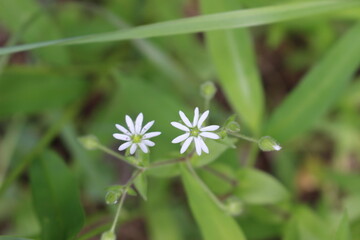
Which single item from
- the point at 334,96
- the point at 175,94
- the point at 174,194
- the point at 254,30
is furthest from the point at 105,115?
the point at 334,96

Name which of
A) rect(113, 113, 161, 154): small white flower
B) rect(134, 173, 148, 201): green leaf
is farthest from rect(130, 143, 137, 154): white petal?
rect(134, 173, 148, 201): green leaf

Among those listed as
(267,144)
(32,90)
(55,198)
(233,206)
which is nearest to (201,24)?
(267,144)

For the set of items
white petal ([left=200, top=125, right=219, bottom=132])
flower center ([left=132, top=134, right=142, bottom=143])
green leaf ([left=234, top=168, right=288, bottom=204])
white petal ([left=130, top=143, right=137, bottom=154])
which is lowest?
white petal ([left=130, top=143, right=137, bottom=154])

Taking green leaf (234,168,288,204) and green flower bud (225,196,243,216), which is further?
green leaf (234,168,288,204)

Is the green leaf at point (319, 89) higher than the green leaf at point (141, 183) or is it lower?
higher

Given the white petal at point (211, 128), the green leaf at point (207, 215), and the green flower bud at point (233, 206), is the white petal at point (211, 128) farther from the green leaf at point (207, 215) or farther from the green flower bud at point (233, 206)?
the green flower bud at point (233, 206)

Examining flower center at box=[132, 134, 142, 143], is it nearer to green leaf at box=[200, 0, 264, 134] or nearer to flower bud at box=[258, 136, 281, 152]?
flower bud at box=[258, 136, 281, 152]

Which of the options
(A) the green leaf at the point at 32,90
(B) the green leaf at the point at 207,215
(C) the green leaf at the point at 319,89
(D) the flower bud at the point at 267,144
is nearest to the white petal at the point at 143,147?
(B) the green leaf at the point at 207,215

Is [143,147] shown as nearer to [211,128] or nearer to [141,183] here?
[141,183]
